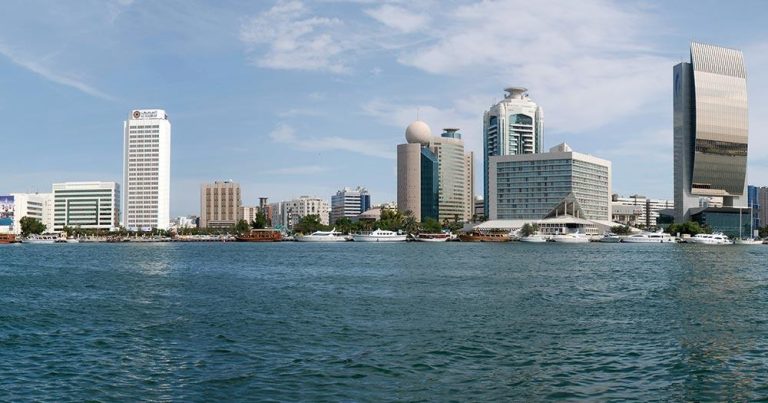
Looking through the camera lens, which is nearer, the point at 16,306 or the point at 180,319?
the point at 180,319

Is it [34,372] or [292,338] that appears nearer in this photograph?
[34,372]

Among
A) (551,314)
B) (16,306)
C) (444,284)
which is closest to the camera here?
(551,314)

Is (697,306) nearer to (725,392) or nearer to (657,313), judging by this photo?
(657,313)

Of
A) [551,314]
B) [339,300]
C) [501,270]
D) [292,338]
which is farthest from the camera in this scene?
[501,270]

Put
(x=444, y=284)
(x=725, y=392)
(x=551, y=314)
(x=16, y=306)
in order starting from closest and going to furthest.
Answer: (x=725, y=392)
(x=551, y=314)
(x=16, y=306)
(x=444, y=284)

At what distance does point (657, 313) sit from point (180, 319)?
2411 centimetres

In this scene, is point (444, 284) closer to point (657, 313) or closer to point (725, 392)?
point (657, 313)

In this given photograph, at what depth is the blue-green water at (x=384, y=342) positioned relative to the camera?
20.4 meters

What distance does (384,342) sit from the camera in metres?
27.3

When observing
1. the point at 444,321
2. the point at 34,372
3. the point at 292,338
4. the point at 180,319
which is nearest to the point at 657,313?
the point at 444,321

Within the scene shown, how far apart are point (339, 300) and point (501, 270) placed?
3133 centimetres

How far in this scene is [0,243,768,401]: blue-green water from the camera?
20.4 m

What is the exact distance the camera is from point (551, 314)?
116 feet

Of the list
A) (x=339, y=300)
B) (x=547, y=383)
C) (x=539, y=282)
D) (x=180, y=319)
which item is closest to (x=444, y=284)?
(x=539, y=282)
